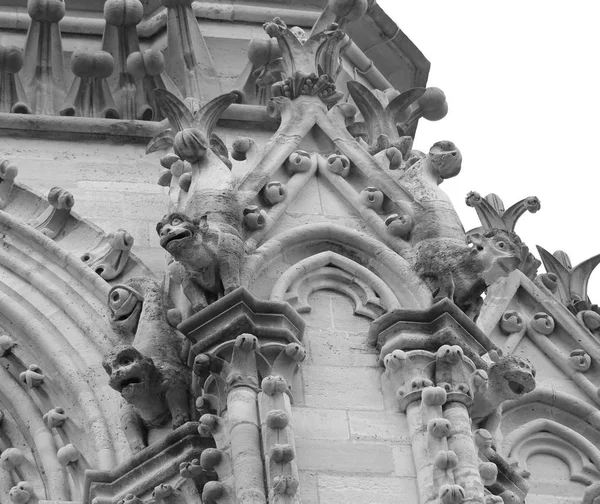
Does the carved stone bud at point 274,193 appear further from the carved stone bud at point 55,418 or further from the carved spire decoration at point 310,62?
the carved stone bud at point 55,418

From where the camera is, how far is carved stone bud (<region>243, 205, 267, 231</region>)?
37.8 feet

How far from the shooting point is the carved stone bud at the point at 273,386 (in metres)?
10.4

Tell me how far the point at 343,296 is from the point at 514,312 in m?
1.76

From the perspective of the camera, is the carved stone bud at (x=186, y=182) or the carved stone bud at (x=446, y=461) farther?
the carved stone bud at (x=186, y=182)

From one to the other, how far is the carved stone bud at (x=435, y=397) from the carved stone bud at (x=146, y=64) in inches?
178

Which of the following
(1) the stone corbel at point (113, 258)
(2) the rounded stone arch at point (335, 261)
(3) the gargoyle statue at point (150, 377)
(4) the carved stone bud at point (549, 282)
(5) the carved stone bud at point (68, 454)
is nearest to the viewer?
(3) the gargoyle statue at point (150, 377)

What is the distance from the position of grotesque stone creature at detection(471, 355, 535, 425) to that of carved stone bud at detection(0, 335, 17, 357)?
270cm

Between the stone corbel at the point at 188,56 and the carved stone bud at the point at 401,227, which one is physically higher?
the stone corbel at the point at 188,56

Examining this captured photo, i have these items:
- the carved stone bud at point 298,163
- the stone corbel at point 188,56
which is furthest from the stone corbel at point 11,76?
the carved stone bud at point 298,163

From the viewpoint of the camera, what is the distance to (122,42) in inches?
575

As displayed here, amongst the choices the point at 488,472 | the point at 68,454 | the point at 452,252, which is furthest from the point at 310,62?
the point at 488,472

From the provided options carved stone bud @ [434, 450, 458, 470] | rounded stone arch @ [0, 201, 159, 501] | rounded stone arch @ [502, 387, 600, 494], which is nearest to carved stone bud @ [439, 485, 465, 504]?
carved stone bud @ [434, 450, 458, 470]

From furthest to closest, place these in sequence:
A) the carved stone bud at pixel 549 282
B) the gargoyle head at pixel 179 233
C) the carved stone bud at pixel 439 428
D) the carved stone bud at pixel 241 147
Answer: the carved stone bud at pixel 549 282 → the carved stone bud at pixel 241 147 → the gargoyle head at pixel 179 233 → the carved stone bud at pixel 439 428

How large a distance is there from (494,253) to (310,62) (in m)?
2.23
